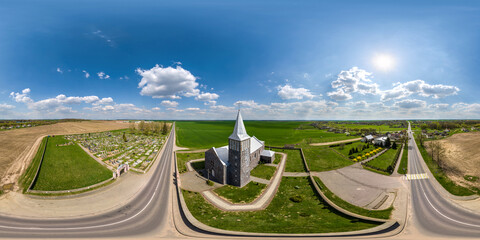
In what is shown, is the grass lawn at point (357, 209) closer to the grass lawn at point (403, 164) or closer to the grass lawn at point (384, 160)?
the grass lawn at point (403, 164)

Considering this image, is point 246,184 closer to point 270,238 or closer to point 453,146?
point 270,238

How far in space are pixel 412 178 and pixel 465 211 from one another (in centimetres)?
1333

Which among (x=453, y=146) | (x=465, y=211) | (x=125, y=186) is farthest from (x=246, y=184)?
(x=453, y=146)

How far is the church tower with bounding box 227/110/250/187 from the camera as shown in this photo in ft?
101

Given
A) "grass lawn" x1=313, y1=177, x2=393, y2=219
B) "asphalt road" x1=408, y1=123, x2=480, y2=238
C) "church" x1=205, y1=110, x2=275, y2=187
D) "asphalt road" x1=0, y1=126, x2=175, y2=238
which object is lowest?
"asphalt road" x1=0, y1=126, x2=175, y2=238

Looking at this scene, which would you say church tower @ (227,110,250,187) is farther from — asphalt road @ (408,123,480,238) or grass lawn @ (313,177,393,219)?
asphalt road @ (408,123,480,238)

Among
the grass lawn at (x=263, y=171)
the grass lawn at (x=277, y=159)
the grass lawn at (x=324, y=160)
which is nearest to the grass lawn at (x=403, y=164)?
the grass lawn at (x=324, y=160)

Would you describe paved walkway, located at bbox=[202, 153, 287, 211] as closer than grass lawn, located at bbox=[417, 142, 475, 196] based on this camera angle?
Yes

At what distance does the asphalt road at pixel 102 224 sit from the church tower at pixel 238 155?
13.1m

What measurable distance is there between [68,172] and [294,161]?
2400 inches

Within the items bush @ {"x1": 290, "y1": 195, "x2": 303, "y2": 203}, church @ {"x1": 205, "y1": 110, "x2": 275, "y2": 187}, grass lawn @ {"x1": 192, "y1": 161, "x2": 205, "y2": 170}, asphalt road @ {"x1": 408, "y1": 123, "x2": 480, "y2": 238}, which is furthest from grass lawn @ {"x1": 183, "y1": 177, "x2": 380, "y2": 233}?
grass lawn @ {"x1": 192, "y1": 161, "x2": 205, "y2": 170}

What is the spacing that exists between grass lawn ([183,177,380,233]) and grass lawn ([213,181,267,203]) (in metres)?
3.52

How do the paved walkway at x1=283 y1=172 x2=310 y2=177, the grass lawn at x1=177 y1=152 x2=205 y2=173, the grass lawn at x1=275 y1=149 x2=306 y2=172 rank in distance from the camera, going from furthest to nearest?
the grass lawn at x1=177 y1=152 x2=205 y2=173 → the grass lawn at x1=275 y1=149 x2=306 y2=172 → the paved walkway at x1=283 y1=172 x2=310 y2=177

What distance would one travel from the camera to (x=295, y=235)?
1672cm
